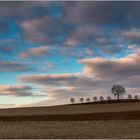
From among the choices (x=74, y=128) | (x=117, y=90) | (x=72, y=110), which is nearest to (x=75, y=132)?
(x=74, y=128)

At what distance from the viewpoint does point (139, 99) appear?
309 ft

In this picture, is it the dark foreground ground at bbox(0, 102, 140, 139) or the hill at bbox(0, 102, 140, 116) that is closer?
the dark foreground ground at bbox(0, 102, 140, 139)

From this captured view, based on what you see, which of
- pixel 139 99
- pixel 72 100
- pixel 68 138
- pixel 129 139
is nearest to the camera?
pixel 129 139

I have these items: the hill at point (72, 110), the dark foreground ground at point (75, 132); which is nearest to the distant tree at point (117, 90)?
the hill at point (72, 110)

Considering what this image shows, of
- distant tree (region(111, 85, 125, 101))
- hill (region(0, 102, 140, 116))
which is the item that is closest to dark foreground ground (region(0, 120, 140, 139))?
hill (region(0, 102, 140, 116))

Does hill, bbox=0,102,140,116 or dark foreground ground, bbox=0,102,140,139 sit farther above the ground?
hill, bbox=0,102,140,116

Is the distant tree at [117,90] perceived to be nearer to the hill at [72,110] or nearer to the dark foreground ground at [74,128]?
the hill at [72,110]

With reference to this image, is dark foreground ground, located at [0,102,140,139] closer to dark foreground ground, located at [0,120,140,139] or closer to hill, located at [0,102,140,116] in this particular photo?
dark foreground ground, located at [0,120,140,139]

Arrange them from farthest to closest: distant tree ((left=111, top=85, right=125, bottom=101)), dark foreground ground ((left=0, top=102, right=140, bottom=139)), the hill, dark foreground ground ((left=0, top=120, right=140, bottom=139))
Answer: distant tree ((left=111, top=85, right=125, bottom=101)) < the hill < dark foreground ground ((left=0, top=102, right=140, bottom=139)) < dark foreground ground ((left=0, top=120, right=140, bottom=139))

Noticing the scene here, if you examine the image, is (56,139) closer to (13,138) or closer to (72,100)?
(13,138)

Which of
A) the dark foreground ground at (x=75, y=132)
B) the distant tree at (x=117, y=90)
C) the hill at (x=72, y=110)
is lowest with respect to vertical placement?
the dark foreground ground at (x=75, y=132)

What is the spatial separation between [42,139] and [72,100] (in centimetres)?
8418

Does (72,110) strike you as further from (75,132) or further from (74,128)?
(75,132)

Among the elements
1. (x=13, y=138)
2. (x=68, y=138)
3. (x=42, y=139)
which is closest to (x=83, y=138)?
(x=68, y=138)
